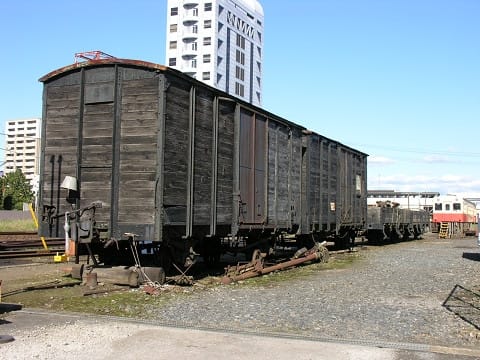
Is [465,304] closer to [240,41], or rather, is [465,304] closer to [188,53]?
[188,53]

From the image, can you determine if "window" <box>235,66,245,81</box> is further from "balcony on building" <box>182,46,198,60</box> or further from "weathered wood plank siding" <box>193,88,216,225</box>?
"weathered wood plank siding" <box>193,88,216,225</box>

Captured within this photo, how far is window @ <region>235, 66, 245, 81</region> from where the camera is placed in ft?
348

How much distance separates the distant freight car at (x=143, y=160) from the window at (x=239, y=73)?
94.4m

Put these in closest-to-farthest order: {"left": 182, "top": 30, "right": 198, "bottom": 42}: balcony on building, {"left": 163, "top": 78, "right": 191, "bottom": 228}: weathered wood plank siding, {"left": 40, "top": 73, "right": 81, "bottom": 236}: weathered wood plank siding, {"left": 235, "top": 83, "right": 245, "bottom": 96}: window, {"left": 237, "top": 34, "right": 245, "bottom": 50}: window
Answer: {"left": 163, "top": 78, "right": 191, "bottom": 228}: weathered wood plank siding < {"left": 40, "top": 73, "right": 81, "bottom": 236}: weathered wood plank siding < {"left": 182, "top": 30, "right": 198, "bottom": 42}: balcony on building < {"left": 235, "top": 83, "right": 245, "bottom": 96}: window < {"left": 237, "top": 34, "right": 245, "bottom": 50}: window

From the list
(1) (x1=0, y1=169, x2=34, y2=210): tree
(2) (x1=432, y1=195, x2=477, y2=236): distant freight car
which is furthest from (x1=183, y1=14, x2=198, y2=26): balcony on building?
(2) (x1=432, y1=195, x2=477, y2=236): distant freight car

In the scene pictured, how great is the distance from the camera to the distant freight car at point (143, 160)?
10.4 metres

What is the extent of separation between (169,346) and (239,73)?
104 metres

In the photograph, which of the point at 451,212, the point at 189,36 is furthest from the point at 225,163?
the point at 189,36

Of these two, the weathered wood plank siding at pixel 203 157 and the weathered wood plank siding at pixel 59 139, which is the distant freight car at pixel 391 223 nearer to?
the weathered wood plank siding at pixel 203 157

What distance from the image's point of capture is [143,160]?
10.4 meters

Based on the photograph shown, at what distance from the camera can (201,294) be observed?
1020 centimetres

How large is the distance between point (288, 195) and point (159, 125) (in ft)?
22.3

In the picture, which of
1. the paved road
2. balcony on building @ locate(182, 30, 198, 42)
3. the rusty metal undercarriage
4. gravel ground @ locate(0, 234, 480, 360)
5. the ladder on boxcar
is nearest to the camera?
the paved road

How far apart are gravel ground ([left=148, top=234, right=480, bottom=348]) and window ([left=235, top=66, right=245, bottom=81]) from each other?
95654mm
